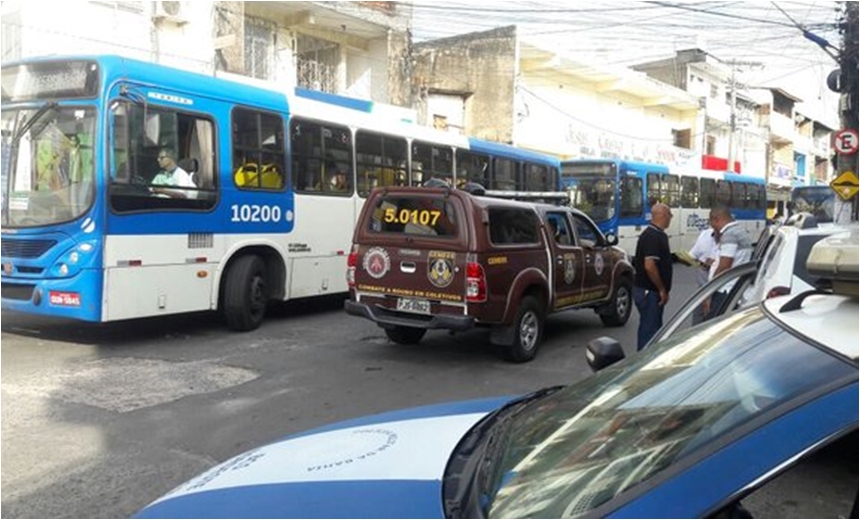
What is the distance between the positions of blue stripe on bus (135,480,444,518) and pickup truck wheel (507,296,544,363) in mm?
5652

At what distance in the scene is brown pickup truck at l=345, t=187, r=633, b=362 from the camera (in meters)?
7.25

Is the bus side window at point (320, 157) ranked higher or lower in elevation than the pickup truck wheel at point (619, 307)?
higher

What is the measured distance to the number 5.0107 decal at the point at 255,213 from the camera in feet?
30.0

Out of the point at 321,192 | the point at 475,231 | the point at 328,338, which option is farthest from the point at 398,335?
the point at 321,192

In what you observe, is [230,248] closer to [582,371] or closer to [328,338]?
[328,338]

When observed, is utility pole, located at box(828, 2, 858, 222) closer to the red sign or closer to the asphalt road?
the asphalt road

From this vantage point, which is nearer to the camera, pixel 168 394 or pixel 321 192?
pixel 168 394

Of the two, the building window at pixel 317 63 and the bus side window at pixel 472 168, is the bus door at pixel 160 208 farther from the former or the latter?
the building window at pixel 317 63

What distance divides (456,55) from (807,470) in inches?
1149

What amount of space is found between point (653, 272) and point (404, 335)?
118 inches

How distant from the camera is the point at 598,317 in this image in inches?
444

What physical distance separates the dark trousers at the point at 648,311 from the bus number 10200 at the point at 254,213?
15.9 ft

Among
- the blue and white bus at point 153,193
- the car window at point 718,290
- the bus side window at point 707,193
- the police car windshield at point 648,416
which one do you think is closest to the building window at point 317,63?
the blue and white bus at point 153,193

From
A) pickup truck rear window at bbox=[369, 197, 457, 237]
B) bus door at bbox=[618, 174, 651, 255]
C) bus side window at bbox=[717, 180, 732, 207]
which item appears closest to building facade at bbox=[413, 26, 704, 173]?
bus side window at bbox=[717, 180, 732, 207]
